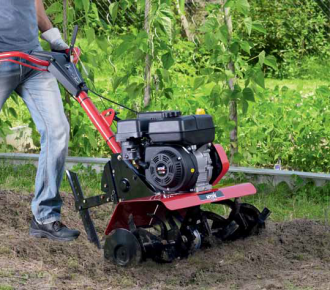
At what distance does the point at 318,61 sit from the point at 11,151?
6.03 meters

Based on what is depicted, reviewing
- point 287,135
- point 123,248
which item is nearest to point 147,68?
point 287,135

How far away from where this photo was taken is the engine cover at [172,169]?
383 cm

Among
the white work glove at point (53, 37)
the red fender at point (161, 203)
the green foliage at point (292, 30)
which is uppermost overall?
the green foliage at point (292, 30)

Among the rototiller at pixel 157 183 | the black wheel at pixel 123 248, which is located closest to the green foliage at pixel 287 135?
the rototiller at pixel 157 183

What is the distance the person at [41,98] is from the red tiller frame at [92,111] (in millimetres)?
87

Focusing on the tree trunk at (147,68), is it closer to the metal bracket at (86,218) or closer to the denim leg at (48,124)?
the denim leg at (48,124)

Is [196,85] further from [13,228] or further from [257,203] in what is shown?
[13,228]

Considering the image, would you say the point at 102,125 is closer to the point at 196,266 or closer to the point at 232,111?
the point at 196,266

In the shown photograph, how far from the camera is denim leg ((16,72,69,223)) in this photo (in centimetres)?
441

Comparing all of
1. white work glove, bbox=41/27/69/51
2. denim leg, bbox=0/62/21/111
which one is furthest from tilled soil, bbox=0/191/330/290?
white work glove, bbox=41/27/69/51

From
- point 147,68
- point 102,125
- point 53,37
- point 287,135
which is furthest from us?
point 287,135

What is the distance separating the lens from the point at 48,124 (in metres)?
4.41

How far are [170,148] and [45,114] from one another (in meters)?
0.91

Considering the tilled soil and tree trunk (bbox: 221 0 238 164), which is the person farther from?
tree trunk (bbox: 221 0 238 164)
